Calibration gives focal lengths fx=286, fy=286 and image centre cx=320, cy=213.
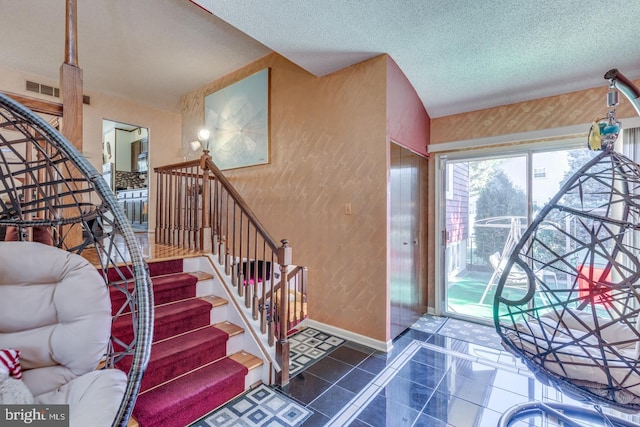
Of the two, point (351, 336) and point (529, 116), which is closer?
point (351, 336)

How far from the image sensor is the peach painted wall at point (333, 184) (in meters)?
2.93

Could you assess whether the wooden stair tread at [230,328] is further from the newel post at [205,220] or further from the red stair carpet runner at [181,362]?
the newel post at [205,220]

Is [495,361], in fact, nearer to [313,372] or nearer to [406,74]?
[313,372]

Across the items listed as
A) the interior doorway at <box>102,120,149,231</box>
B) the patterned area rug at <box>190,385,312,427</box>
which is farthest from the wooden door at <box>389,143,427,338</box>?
the interior doorway at <box>102,120,149,231</box>

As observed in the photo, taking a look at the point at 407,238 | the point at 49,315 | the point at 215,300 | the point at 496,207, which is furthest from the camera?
the point at 496,207

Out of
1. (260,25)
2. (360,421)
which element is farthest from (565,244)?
(260,25)

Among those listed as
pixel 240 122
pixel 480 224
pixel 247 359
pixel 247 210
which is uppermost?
pixel 240 122

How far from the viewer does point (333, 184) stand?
10.7 feet

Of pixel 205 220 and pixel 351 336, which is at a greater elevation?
pixel 205 220

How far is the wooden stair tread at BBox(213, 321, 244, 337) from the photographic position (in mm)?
2354

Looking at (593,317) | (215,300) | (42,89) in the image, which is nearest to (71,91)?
(215,300)

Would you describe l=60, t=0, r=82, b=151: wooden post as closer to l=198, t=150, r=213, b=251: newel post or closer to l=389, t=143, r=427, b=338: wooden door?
l=198, t=150, r=213, b=251: newel post

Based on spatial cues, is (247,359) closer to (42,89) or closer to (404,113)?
(404,113)

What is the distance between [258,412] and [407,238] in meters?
2.27
